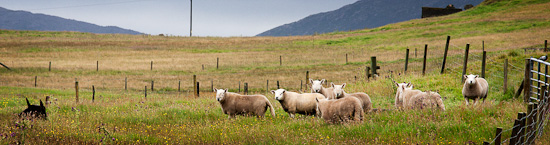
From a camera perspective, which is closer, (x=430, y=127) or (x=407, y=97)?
(x=430, y=127)

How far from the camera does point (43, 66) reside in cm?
4806

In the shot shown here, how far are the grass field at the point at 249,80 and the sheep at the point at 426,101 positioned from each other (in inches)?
18.9

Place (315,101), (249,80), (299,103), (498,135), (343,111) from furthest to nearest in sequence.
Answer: (249,80), (299,103), (315,101), (343,111), (498,135)

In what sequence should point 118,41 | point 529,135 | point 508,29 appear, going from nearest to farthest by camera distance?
1. point 529,135
2. point 508,29
3. point 118,41

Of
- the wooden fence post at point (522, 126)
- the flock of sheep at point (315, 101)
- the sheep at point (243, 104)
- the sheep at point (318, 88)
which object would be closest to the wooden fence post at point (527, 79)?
the flock of sheep at point (315, 101)

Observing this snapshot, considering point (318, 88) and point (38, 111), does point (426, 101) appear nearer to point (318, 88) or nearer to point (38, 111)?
point (318, 88)

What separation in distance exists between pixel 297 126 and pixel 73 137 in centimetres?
499

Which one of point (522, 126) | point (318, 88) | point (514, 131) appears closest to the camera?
point (514, 131)

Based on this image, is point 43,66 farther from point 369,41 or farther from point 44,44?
point 369,41

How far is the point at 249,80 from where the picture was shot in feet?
120

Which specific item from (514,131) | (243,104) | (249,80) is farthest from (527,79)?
(249,80)

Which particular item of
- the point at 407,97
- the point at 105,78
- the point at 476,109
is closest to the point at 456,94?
the point at 407,97

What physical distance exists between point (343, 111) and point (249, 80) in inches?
1041

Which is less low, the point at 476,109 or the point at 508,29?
the point at 508,29
